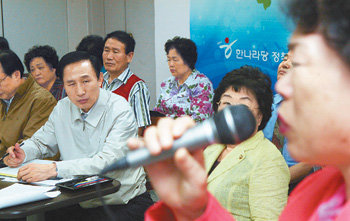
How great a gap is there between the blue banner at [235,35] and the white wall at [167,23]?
0.13 meters

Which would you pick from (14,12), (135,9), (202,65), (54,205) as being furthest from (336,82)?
(14,12)

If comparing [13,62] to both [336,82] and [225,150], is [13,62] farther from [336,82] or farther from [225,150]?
[336,82]

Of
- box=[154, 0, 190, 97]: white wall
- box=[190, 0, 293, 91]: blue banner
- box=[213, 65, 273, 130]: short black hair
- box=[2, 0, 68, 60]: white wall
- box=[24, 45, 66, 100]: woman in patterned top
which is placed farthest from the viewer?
box=[2, 0, 68, 60]: white wall

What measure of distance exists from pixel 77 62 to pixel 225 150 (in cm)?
116

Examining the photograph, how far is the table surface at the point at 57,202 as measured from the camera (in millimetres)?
1748

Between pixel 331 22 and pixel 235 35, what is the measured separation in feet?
12.3

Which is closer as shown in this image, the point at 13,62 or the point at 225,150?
the point at 225,150

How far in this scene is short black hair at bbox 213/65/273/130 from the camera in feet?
6.49

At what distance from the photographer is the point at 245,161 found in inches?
71.1

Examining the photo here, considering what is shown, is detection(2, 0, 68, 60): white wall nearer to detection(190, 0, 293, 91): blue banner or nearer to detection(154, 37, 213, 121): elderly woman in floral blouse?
detection(154, 37, 213, 121): elderly woman in floral blouse

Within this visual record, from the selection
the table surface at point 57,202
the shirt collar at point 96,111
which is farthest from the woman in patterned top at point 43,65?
the table surface at point 57,202

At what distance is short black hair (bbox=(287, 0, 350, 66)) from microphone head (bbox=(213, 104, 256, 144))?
0.71 feet

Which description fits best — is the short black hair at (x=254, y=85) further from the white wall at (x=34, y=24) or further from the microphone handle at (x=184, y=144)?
the white wall at (x=34, y=24)

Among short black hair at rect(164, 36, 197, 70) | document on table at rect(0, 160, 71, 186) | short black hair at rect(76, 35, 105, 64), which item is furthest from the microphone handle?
short black hair at rect(76, 35, 105, 64)
